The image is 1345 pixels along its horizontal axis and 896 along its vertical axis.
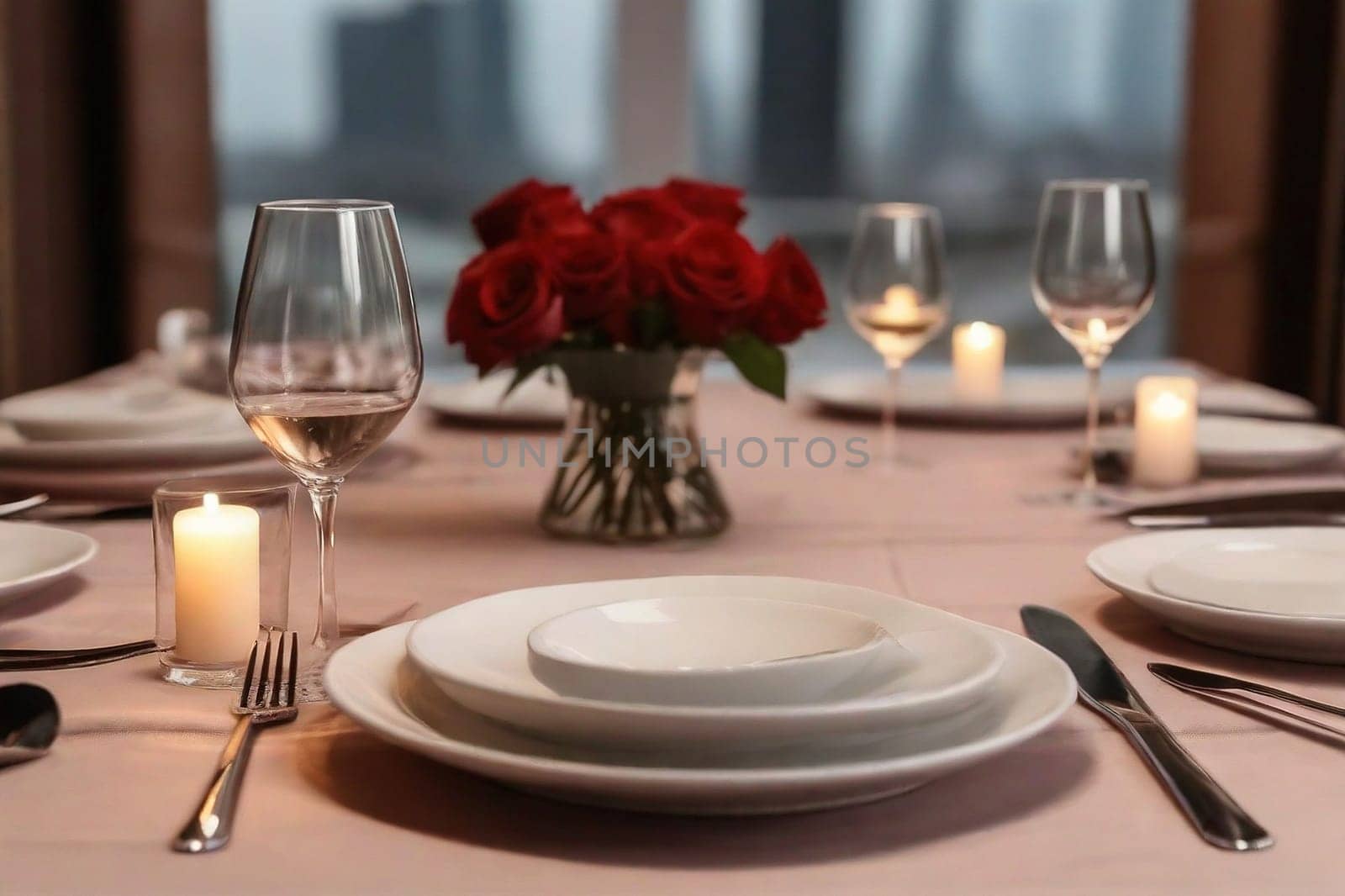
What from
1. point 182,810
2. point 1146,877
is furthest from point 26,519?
A: point 1146,877

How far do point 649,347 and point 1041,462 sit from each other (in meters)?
0.52

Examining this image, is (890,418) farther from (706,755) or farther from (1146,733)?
(706,755)

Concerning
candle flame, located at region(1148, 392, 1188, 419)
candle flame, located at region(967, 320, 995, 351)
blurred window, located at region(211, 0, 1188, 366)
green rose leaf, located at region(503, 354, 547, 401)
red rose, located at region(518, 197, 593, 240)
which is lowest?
candle flame, located at region(1148, 392, 1188, 419)

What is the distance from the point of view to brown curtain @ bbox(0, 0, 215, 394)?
10.0 ft

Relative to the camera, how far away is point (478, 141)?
745 centimetres

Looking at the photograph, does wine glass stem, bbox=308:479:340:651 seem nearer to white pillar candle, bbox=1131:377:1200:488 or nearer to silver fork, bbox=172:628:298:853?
silver fork, bbox=172:628:298:853

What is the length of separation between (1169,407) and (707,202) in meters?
0.48

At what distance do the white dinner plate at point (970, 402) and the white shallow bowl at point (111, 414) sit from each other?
2.28 ft

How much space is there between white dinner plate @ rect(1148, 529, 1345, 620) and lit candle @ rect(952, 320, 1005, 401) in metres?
0.85

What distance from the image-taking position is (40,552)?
3.17 feet

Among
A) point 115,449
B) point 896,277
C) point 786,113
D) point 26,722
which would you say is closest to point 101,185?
point 115,449

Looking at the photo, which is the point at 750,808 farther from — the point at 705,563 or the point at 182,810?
the point at 705,563

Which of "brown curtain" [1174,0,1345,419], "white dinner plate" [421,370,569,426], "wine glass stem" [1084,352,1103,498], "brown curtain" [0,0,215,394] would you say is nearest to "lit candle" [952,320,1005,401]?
"wine glass stem" [1084,352,1103,498]

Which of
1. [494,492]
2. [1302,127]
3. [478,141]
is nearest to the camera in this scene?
[494,492]
